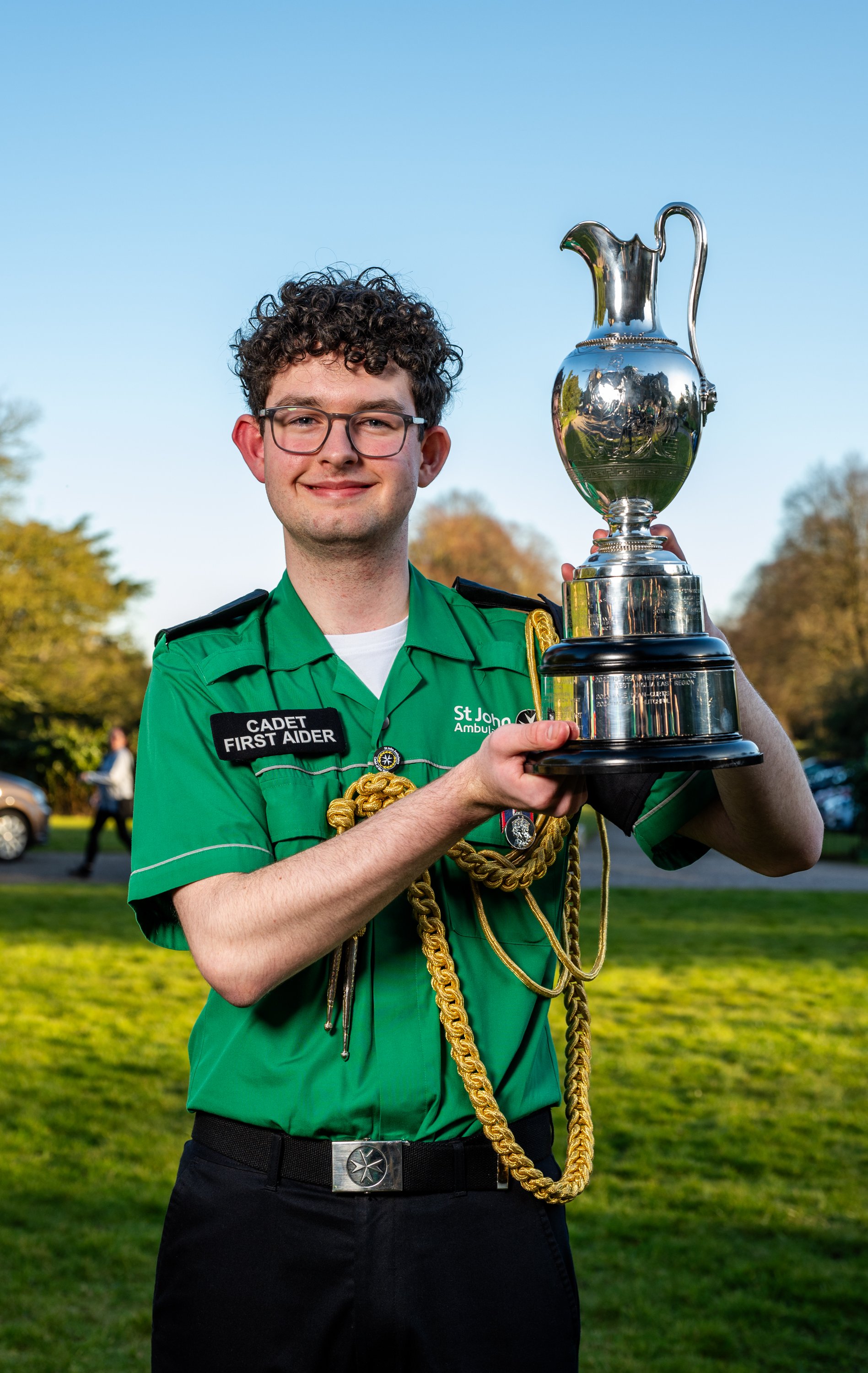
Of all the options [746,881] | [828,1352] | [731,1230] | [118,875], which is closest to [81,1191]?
[731,1230]

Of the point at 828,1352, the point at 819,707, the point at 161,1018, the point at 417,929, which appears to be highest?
the point at 819,707

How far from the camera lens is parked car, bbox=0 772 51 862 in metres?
18.7

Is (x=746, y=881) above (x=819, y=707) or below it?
below

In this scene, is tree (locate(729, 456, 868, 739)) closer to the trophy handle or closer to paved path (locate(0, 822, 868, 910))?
paved path (locate(0, 822, 868, 910))

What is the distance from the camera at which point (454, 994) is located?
88.7 inches

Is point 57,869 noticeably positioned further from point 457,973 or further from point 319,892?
point 319,892

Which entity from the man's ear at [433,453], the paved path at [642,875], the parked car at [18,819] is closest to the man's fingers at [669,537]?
the man's ear at [433,453]

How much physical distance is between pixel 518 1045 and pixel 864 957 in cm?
987

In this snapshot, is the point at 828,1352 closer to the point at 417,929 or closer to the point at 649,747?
the point at 417,929

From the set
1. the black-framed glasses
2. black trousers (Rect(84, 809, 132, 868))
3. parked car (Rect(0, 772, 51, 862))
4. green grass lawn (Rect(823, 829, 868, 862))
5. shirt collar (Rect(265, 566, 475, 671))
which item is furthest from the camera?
green grass lawn (Rect(823, 829, 868, 862))

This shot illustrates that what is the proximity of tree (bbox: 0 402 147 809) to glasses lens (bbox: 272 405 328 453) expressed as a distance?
104 ft

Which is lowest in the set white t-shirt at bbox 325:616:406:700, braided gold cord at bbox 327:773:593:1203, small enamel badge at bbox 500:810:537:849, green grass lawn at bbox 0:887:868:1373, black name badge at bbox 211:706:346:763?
green grass lawn at bbox 0:887:868:1373

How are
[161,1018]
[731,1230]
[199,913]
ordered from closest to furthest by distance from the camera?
[199,913] < [731,1230] < [161,1018]

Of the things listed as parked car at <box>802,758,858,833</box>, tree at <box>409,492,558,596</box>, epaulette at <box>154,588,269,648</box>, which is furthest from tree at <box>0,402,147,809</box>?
epaulette at <box>154,588,269,648</box>
